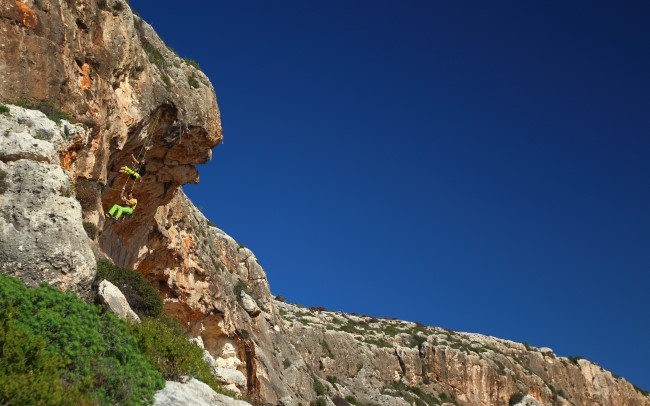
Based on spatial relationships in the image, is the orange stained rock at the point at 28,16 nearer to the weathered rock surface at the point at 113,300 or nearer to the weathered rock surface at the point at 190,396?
the weathered rock surface at the point at 113,300

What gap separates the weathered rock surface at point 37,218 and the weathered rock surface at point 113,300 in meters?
0.75

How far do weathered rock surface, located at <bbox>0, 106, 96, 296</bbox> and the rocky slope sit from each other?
0.03m

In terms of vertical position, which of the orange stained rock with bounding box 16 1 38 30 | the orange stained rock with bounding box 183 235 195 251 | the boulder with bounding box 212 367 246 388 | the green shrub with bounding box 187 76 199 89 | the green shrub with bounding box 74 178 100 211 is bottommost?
the boulder with bounding box 212 367 246 388

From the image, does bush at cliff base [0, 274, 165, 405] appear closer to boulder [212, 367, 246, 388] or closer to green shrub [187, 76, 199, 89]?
boulder [212, 367, 246, 388]

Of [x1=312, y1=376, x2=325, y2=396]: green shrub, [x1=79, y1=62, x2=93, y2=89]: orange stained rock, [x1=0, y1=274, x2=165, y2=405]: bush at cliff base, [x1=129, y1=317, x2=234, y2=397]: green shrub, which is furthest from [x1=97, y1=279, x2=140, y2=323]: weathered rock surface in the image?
[x1=312, y1=376, x2=325, y2=396]: green shrub

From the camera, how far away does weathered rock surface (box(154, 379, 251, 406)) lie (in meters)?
11.8

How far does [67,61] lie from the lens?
17.8 meters

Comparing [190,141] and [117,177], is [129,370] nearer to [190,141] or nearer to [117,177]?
[117,177]

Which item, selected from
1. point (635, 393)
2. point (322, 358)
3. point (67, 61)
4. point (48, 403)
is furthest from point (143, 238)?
point (635, 393)

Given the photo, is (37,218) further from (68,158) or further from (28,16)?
(28,16)

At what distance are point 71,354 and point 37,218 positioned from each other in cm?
381

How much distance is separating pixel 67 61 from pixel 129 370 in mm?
10213

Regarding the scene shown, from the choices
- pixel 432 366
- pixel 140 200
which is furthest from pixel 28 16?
pixel 432 366

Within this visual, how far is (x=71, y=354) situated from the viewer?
10625mm
